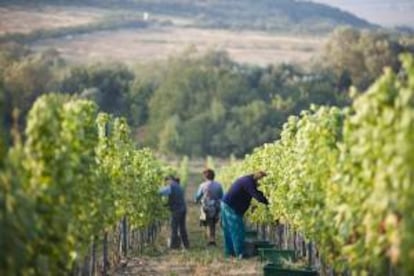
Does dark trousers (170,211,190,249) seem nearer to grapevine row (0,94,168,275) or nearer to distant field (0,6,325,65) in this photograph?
grapevine row (0,94,168,275)

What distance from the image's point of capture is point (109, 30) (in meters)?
130

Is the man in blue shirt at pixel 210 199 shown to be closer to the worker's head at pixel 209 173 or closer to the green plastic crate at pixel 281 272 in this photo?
the worker's head at pixel 209 173

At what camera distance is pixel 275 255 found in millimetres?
17094

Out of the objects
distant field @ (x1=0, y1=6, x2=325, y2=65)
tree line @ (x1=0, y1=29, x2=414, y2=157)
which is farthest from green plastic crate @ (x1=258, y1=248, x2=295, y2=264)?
distant field @ (x1=0, y1=6, x2=325, y2=65)

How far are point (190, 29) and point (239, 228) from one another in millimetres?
130894

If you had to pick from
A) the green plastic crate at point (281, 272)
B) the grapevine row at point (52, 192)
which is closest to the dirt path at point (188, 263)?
the green plastic crate at point (281, 272)

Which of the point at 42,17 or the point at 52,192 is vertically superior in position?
the point at 52,192

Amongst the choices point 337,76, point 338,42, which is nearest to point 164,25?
point 338,42

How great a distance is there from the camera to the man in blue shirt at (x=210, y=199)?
2250cm

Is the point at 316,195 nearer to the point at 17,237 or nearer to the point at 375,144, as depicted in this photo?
the point at 375,144

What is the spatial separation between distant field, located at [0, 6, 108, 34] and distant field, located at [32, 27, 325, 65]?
14.2 feet

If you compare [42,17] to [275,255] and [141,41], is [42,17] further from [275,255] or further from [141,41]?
[275,255]

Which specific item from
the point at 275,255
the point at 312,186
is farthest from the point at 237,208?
the point at 312,186

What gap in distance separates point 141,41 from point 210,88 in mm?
35254
